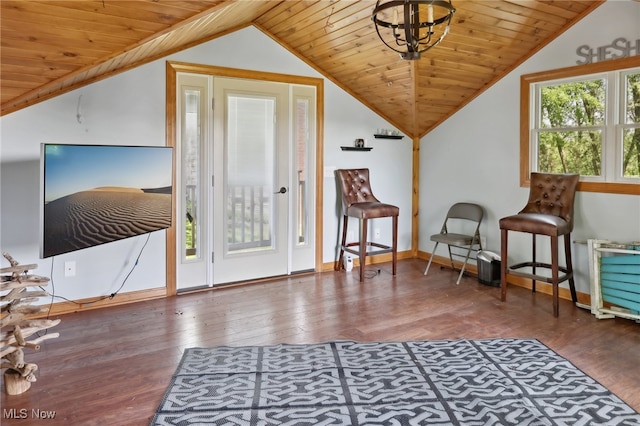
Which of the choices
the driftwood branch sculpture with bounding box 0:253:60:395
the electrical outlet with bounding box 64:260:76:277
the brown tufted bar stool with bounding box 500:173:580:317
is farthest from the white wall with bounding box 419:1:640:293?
the driftwood branch sculpture with bounding box 0:253:60:395

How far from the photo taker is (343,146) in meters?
4.90

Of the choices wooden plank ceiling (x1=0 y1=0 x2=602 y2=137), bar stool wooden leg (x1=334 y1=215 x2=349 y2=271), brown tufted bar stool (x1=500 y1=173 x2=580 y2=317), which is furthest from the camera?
bar stool wooden leg (x1=334 y1=215 x2=349 y2=271)

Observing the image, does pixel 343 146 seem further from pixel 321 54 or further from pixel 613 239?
pixel 613 239

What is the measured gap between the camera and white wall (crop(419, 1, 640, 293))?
11.4 ft

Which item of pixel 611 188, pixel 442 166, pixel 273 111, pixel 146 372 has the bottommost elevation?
pixel 146 372

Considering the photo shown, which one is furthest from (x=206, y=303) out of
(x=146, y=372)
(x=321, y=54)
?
(x=321, y=54)

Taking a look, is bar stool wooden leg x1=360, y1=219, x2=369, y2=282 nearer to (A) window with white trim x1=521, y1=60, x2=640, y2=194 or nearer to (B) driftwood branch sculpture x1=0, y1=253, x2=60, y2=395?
(A) window with white trim x1=521, y1=60, x2=640, y2=194

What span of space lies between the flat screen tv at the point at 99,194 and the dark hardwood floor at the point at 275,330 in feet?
2.24

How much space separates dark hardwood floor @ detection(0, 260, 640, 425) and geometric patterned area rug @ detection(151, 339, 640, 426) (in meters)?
0.15

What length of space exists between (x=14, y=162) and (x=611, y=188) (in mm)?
4554

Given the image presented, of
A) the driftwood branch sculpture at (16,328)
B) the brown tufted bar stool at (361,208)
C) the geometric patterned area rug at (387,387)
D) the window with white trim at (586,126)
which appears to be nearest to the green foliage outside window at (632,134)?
the window with white trim at (586,126)

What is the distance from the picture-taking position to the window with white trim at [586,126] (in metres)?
3.46

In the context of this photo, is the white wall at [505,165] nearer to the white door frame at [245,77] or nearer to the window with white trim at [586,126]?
the window with white trim at [586,126]

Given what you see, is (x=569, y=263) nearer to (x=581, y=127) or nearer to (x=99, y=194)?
(x=581, y=127)
